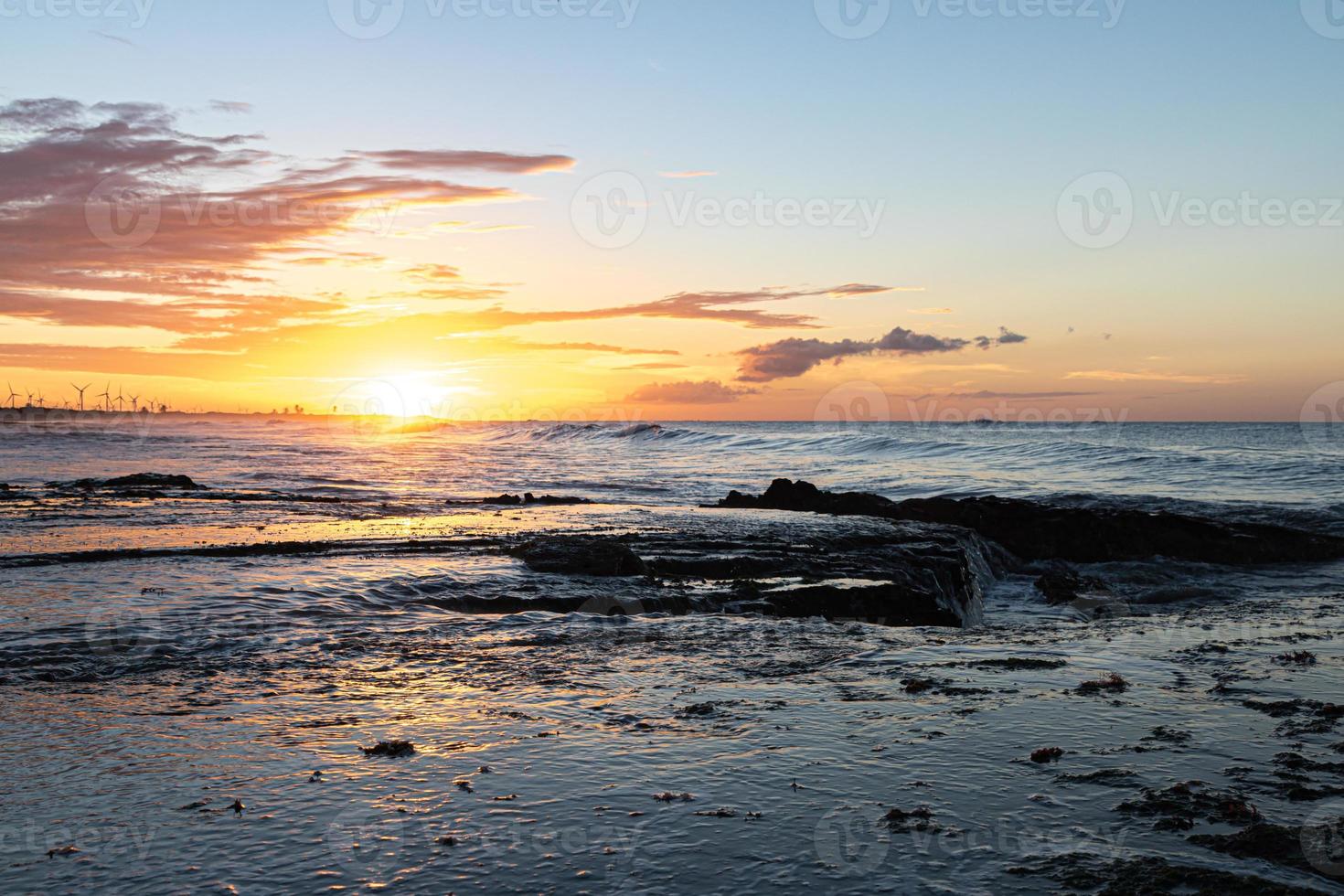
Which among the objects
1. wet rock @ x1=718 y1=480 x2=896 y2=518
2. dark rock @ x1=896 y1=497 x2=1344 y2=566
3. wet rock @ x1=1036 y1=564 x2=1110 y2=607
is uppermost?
wet rock @ x1=718 y1=480 x2=896 y2=518

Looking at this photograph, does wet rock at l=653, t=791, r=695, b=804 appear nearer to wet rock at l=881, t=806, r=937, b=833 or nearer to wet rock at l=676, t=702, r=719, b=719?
wet rock at l=881, t=806, r=937, b=833

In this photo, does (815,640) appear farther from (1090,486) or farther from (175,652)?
(1090,486)

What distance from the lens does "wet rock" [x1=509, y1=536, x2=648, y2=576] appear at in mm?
15109

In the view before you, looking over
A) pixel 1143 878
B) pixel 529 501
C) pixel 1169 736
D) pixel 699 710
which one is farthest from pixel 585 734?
pixel 529 501

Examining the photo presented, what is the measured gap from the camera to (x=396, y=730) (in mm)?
7020

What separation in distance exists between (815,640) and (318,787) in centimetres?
644

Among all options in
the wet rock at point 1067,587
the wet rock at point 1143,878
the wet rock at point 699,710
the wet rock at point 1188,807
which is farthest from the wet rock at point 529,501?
the wet rock at point 1143,878

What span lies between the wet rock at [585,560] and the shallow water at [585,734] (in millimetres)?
467

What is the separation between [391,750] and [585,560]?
9001 millimetres

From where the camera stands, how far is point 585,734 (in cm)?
699

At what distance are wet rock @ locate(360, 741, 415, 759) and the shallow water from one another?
148mm

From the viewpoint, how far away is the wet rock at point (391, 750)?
6457mm

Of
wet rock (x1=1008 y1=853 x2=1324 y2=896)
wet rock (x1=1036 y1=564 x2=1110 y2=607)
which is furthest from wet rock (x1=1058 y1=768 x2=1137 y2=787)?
wet rock (x1=1036 y1=564 x2=1110 y2=607)

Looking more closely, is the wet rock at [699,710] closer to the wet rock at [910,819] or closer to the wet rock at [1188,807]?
the wet rock at [910,819]
